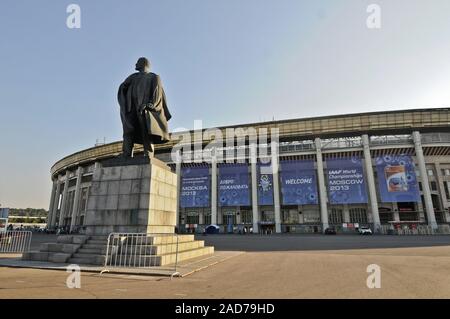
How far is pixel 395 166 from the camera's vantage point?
120ft

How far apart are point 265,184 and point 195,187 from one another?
1155cm

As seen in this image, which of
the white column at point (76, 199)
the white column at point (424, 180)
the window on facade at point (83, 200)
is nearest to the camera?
the white column at point (424, 180)

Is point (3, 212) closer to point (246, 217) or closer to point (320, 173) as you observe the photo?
point (246, 217)

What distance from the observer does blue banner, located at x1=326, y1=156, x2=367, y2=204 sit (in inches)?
1453

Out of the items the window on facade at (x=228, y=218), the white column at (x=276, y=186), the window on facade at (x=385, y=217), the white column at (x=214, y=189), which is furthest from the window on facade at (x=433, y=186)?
the white column at (x=214, y=189)

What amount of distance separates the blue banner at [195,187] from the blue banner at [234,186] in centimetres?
239

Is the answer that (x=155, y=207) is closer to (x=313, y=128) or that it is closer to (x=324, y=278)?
(x=324, y=278)

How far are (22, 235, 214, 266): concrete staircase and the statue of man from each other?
334cm

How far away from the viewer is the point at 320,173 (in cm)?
4025

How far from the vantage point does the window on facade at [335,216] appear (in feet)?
135

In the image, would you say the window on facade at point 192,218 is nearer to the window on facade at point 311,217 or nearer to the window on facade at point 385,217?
the window on facade at point 311,217

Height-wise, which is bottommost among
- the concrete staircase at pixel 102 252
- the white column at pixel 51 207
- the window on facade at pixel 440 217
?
the concrete staircase at pixel 102 252

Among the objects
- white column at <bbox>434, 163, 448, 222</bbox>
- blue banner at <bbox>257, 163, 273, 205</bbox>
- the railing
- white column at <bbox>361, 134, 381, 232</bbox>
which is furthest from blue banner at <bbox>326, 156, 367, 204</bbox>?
white column at <bbox>434, 163, 448, 222</bbox>
